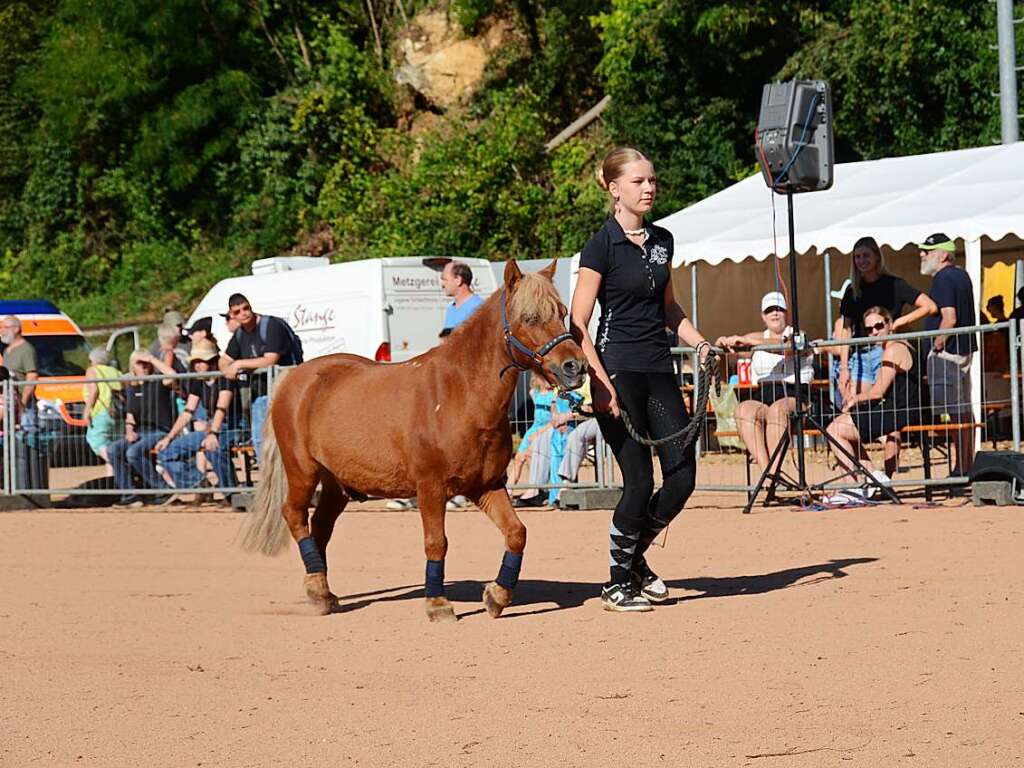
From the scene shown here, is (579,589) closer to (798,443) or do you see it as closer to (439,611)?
(439,611)

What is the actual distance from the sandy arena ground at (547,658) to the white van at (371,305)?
9081 mm

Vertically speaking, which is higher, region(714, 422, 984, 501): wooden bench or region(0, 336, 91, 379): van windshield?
region(0, 336, 91, 379): van windshield

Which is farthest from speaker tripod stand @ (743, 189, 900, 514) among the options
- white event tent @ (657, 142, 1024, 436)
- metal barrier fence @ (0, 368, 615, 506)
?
white event tent @ (657, 142, 1024, 436)

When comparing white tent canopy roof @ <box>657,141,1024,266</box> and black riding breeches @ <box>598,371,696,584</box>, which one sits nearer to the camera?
black riding breeches @ <box>598,371,696,584</box>

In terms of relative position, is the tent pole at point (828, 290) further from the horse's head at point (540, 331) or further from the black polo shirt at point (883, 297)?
the horse's head at point (540, 331)

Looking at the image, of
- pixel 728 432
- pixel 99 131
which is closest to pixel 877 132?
pixel 728 432

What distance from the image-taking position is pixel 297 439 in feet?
29.1

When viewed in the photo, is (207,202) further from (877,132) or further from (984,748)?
(984,748)

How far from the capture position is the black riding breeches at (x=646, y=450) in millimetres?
7816

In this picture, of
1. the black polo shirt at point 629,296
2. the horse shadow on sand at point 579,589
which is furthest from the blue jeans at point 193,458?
the black polo shirt at point 629,296

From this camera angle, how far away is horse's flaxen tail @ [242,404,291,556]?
9.14m

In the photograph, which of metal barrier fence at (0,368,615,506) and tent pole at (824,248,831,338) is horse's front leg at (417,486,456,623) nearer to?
metal barrier fence at (0,368,615,506)

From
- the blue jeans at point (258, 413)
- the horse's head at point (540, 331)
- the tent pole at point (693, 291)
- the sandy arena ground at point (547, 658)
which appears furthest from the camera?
the tent pole at point (693, 291)

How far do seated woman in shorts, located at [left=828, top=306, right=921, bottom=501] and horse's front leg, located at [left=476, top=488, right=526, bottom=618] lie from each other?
525cm
